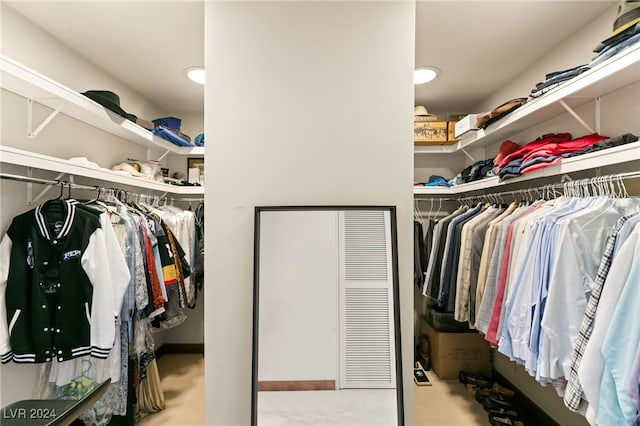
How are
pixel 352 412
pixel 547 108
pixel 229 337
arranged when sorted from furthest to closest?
1. pixel 547 108
2. pixel 229 337
3. pixel 352 412

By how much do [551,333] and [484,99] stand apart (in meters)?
2.46

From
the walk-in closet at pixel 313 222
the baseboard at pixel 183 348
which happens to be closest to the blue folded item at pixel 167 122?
the walk-in closet at pixel 313 222

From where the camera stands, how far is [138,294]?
6.34 ft

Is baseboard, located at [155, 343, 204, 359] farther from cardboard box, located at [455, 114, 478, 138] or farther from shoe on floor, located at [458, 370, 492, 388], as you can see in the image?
cardboard box, located at [455, 114, 478, 138]

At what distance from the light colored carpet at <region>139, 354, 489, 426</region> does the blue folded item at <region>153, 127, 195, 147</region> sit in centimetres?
209

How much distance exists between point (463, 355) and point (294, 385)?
2.27 meters

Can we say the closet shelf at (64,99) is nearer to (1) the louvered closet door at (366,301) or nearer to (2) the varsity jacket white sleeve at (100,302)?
(2) the varsity jacket white sleeve at (100,302)

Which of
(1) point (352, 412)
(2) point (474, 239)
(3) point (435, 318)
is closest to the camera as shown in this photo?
(1) point (352, 412)

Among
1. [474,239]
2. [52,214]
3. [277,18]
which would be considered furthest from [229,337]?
[474,239]

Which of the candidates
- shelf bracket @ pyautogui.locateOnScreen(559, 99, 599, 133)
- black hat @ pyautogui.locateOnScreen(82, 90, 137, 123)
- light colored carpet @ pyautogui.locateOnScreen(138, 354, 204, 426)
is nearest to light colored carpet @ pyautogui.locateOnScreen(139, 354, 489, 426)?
light colored carpet @ pyautogui.locateOnScreen(138, 354, 204, 426)

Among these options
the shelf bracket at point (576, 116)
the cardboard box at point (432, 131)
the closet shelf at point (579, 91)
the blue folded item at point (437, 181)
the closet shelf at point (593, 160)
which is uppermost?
the cardboard box at point (432, 131)

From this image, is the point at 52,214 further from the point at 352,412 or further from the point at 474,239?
the point at 474,239

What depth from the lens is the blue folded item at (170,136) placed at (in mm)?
2576

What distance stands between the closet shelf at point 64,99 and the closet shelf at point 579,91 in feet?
8.32
